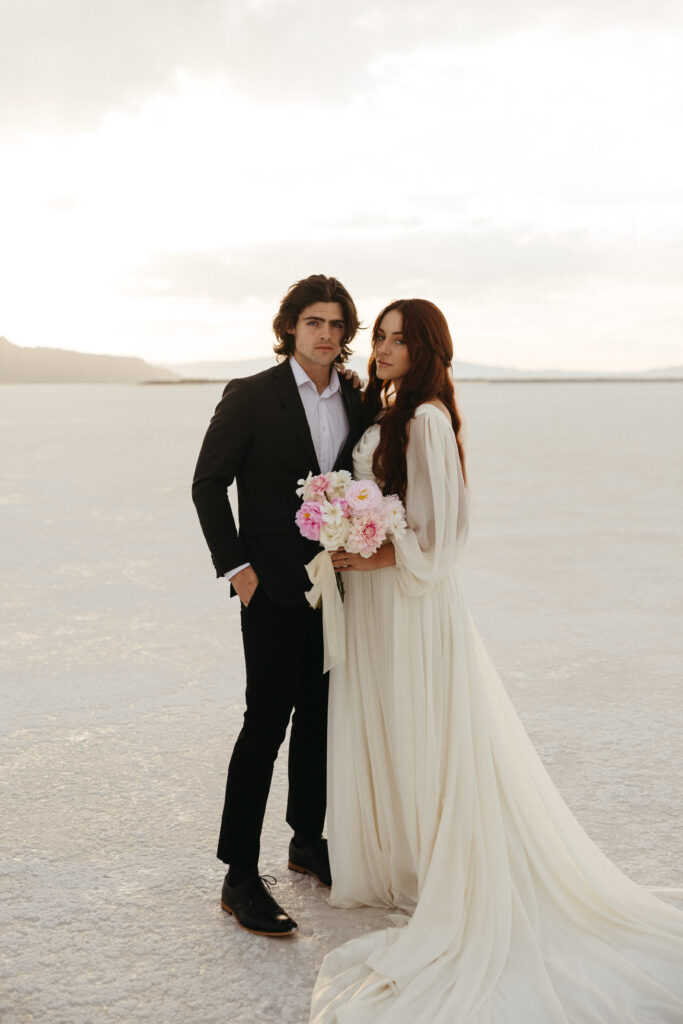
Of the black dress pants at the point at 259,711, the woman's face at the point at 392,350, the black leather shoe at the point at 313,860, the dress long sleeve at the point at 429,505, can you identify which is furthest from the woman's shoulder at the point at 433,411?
the black leather shoe at the point at 313,860

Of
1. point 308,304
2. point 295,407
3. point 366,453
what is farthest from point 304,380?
point 366,453

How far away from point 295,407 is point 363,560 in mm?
629

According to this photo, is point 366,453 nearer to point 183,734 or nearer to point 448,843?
point 448,843

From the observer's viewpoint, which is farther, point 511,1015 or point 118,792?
point 118,792

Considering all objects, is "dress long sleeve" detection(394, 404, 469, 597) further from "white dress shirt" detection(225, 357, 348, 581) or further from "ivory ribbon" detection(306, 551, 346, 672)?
"white dress shirt" detection(225, 357, 348, 581)

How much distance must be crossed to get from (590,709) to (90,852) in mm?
2778

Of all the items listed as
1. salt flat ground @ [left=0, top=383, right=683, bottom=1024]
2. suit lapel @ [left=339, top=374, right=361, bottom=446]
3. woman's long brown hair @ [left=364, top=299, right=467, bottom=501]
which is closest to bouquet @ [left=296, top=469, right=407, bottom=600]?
woman's long brown hair @ [left=364, top=299, right=467, bottom=501]

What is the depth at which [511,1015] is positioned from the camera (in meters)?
2.64

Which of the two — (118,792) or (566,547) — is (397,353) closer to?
(118,792)

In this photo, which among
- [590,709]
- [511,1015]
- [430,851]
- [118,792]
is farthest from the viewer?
[590,709]

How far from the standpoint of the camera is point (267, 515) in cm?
337

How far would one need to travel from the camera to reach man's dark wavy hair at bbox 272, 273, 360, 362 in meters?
3.39

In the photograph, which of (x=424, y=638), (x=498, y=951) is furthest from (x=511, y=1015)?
(x=424, y=638)

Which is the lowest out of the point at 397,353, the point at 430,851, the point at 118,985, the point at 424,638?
the point at 118,985
